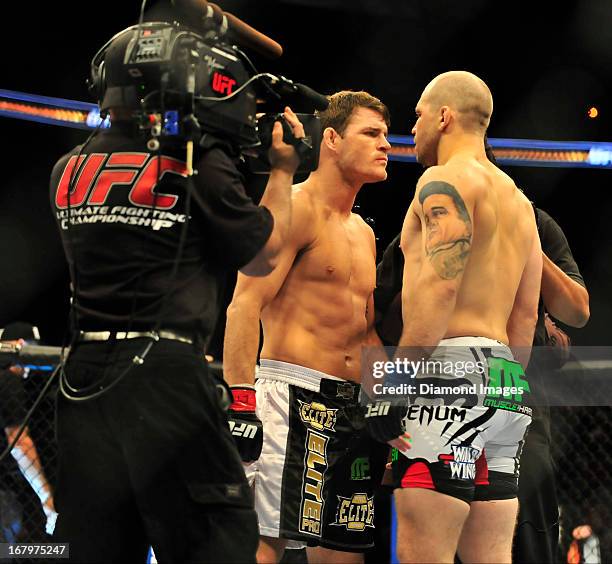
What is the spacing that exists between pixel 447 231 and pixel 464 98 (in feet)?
1.42

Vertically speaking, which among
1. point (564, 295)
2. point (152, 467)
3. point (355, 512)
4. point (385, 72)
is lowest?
point (152, 467)

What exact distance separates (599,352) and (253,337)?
2225 millimetres

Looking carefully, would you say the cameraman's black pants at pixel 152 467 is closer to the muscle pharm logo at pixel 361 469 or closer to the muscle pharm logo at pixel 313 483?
the muscle pharm logo at pixel 313 483

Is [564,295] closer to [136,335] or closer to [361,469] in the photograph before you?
[361,469]

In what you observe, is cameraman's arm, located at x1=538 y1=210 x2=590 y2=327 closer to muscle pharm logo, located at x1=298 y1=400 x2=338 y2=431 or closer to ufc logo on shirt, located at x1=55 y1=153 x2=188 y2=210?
muscle pharm logo, located at x1=298 y1=400 x2=338 y2=431

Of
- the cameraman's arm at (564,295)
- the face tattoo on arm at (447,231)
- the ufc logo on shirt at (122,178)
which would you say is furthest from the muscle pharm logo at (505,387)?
the ufc logo on shirt at (122,178)

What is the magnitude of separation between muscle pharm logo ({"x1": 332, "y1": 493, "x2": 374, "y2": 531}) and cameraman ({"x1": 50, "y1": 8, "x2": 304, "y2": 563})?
0.90m

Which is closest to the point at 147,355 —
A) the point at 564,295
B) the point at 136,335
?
the point at 136,335

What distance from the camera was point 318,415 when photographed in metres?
2.42

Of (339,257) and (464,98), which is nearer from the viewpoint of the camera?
(464,98)

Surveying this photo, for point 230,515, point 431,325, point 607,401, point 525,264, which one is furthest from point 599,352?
point 230,515

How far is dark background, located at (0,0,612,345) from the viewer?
5.05 m

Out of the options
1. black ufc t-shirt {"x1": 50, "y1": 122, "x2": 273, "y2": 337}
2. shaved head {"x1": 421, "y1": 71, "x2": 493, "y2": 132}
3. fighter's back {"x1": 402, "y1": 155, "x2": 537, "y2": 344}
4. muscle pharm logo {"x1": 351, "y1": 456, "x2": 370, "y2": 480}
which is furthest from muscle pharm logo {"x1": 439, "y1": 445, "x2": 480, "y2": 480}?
shaved head {"x1": 421, "y1": 71, "x2": 493, "y2": 132}

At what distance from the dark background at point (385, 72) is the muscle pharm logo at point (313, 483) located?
274 centimetres
